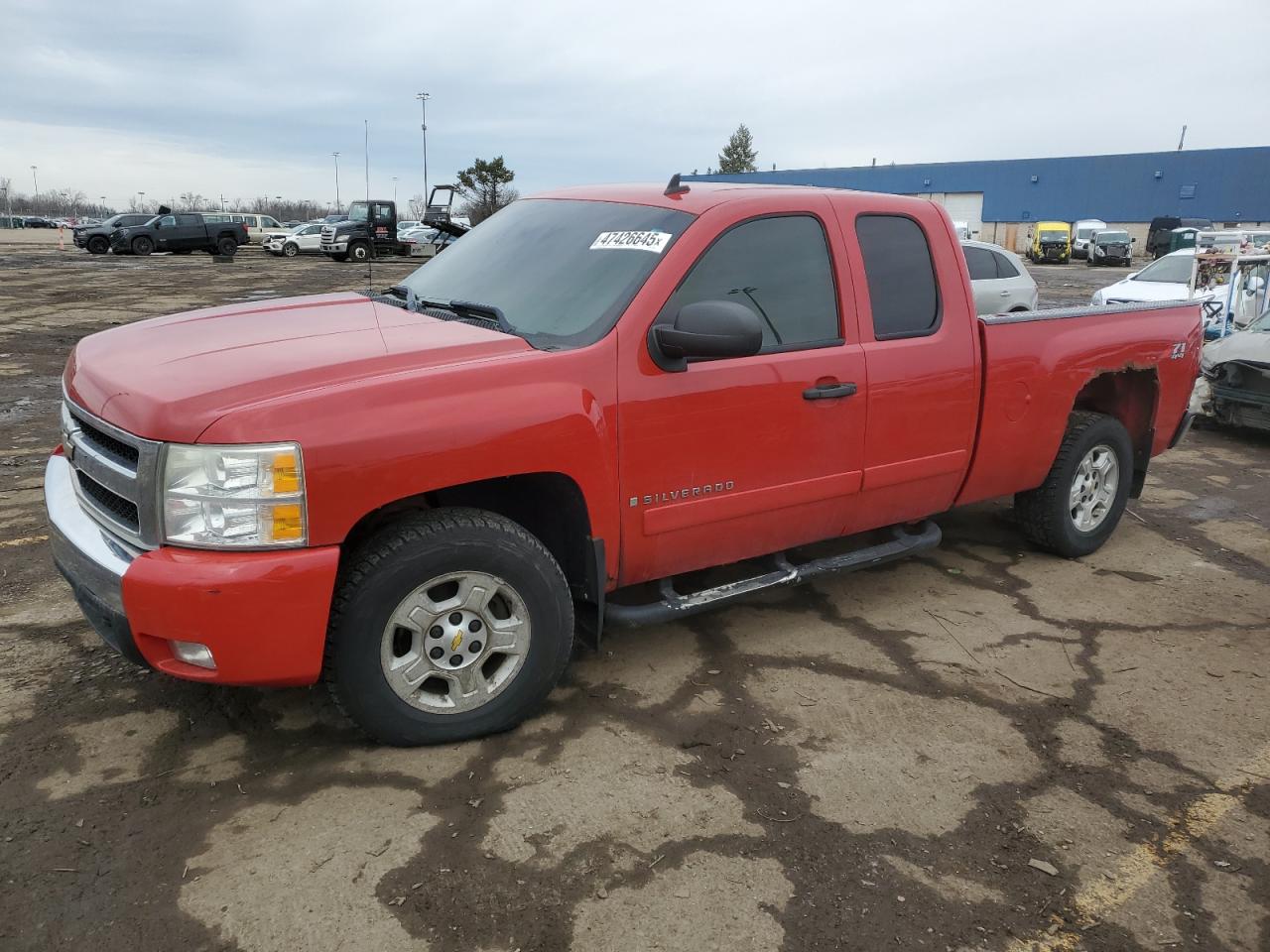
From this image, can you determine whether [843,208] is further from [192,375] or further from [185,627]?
[185,627]

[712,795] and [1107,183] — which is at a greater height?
[1107,183]

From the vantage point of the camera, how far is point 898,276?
159 inches

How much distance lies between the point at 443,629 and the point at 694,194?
197 centimetres

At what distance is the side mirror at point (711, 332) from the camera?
310 cm

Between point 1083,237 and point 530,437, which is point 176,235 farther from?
point 1083,237

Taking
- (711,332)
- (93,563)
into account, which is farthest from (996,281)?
(93,563)

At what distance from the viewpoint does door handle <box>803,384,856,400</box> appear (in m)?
3.63

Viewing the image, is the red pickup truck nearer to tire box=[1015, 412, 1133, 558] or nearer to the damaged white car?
tire box=[1015, 412, 1133, 558]

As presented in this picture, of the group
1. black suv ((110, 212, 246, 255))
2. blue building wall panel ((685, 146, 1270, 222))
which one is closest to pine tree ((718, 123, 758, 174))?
blue building wall panel ((685, 146, 1270, 222))

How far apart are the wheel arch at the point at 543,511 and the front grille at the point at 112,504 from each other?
2.00ft

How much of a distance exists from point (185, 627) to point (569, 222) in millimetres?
2166

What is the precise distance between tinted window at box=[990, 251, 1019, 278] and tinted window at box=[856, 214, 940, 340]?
851cm

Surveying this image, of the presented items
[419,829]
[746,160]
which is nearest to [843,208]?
[419,829]

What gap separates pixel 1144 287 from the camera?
44.5 feet
